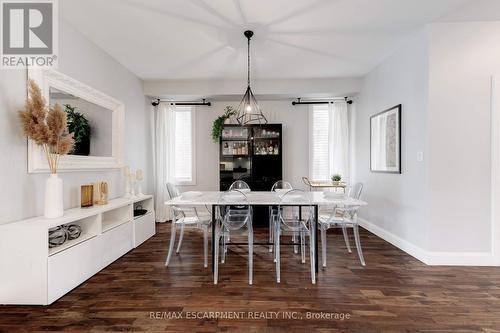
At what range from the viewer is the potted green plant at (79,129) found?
272 centimetres

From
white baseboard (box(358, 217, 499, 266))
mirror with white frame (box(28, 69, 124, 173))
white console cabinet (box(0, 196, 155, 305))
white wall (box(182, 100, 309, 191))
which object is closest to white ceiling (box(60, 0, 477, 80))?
mirror with white frame (box(28, 69, 124, 173))

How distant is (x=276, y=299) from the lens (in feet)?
6.95

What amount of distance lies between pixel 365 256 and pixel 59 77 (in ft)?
14.1

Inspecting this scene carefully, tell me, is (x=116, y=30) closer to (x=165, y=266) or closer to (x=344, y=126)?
(x=165, y=266)

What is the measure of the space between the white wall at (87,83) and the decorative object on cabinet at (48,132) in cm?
14

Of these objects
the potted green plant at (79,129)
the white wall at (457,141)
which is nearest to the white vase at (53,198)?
the potted green plant at (79,129)

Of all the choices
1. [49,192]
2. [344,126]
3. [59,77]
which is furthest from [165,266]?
[344,126]

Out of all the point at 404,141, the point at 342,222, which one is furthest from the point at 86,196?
the point at 404,141

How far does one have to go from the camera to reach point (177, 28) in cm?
277

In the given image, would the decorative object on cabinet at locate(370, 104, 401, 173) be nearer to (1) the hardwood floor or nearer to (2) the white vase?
(1) the hardwood floor

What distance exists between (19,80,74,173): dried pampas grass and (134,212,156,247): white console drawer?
4.90 ft

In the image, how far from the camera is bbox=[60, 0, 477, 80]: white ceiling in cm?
240

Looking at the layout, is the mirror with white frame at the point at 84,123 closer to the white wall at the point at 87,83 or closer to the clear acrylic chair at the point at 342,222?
the white wall at the point at 87,83

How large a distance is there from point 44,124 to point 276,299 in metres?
2.68
